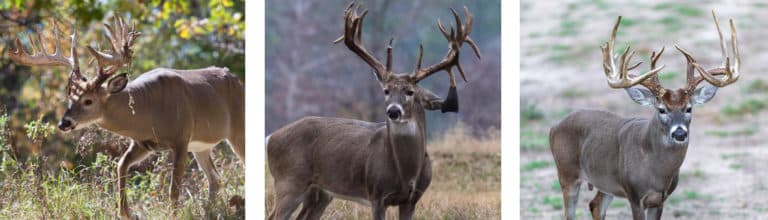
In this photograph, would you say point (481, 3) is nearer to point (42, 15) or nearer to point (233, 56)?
point (233, 56)

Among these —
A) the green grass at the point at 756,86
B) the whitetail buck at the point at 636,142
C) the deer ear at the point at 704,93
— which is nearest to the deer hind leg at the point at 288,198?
the whitetail buck at the point at 636,142

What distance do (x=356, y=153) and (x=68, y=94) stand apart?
167 centimetres

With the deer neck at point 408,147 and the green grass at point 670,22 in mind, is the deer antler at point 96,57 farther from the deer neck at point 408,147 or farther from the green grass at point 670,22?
the green grass at point 670,22

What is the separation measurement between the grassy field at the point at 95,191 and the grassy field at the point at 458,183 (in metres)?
0.63

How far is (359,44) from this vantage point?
595cm

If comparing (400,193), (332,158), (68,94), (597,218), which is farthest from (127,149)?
(597,218)

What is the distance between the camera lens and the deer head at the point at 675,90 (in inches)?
224

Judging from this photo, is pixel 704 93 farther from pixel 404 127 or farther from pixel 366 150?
pixel 366 150

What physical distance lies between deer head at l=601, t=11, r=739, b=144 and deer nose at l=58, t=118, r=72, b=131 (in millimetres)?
2923

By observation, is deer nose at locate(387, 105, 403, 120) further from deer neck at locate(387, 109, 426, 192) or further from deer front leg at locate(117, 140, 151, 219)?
deer front leg at locate(117, 140, 151, 219)

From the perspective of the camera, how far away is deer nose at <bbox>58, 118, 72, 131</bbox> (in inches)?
246

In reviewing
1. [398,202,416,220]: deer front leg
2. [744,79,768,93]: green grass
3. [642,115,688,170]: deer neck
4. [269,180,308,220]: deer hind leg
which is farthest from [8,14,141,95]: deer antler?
[744,79,768,93]: green grass

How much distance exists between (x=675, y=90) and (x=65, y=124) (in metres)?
3.27

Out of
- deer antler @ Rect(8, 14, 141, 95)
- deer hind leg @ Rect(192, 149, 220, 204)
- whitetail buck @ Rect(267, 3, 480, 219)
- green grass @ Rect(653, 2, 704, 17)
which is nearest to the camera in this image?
whitetail buck @ Rect(267, 3, 480, 219)
